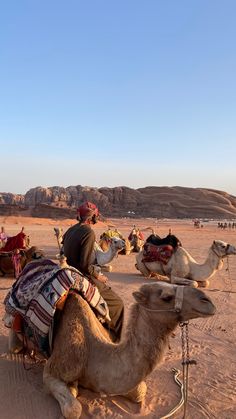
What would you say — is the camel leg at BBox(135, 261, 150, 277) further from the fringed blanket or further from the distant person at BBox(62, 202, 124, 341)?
the fringed blanket

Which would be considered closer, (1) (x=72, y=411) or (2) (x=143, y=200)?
(1) (x=72, y=411)

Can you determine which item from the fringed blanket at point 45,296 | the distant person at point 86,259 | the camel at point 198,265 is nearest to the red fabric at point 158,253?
the camel at point 198,265

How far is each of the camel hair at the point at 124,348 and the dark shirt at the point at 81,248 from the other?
1.14 meters

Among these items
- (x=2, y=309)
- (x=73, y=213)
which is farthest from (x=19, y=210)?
(x=2, y=309)

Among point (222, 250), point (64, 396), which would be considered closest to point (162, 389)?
point (64, 396)

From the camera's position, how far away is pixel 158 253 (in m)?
11.0

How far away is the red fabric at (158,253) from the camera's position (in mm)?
10844

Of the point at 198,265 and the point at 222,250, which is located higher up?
the point at 222,250

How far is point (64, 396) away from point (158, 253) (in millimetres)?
7569

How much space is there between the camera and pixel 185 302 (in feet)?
11.0

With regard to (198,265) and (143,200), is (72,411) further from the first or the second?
(143,200)

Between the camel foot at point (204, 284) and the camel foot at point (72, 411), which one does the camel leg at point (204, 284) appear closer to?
the camel foot at point (204, 284)

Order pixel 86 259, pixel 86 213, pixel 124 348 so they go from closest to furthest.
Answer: pixel 124 348, pixel 86 259, pixel 86 213

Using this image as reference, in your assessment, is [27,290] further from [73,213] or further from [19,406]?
[73,213]
